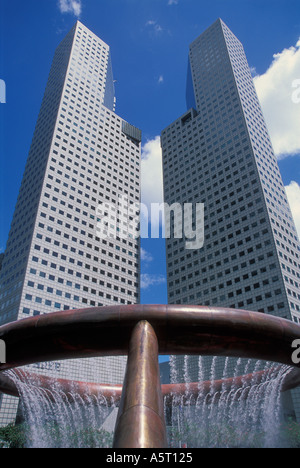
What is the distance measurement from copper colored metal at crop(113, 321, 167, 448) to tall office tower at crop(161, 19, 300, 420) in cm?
4252

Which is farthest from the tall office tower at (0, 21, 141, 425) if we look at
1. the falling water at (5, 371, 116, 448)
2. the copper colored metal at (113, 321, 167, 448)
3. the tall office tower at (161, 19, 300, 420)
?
the copper colored metal at (113, 321, 167, 448)

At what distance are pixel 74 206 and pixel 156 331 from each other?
197 ft

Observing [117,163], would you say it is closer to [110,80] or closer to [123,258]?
[123,258]

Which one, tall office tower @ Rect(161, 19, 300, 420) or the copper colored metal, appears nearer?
the copper colored metal

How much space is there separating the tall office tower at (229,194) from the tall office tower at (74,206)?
1153cm

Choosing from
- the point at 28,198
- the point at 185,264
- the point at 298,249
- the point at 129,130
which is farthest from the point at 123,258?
the point at 129,130

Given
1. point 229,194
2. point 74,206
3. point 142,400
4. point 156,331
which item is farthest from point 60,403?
point 229,194

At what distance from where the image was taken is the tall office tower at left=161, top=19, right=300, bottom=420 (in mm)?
57406

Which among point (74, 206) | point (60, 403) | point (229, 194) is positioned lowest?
point (60, 403)

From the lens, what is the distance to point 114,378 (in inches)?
2142

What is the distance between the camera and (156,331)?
1045cm

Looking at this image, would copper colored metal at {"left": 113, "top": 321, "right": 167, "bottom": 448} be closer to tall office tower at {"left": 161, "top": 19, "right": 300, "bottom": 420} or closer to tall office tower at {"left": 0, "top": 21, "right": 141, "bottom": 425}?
tall office tower at {"left": 0, "top": 21, "right": 141, "bottom": 425}

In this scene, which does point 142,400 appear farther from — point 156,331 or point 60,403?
point 60,403

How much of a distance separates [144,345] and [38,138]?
256 feet
